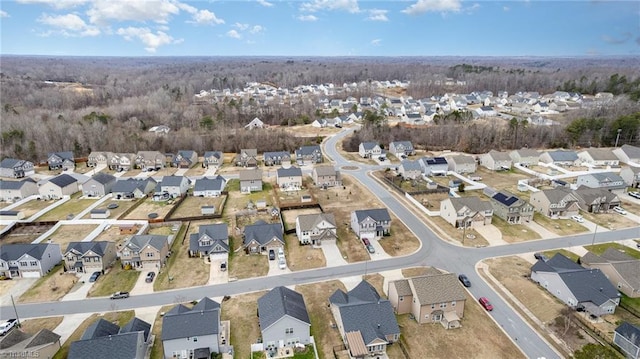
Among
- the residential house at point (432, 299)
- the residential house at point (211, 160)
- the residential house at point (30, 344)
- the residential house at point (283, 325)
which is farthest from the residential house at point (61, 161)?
the residential house at point (432, 299)

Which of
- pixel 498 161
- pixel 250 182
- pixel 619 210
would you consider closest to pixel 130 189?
pixel 250 182

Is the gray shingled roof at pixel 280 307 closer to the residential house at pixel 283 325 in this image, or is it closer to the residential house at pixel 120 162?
the residential house at pixel 283 325

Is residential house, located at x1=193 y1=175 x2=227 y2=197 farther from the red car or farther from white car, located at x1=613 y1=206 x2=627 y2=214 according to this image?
white car, located at x1=613 y1=206 x2=627 y2=214

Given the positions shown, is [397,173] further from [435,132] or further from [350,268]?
[350,268]

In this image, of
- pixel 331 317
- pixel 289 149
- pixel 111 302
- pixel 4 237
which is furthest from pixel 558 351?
pixel 289 149

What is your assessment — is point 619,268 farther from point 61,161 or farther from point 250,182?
point 61,161

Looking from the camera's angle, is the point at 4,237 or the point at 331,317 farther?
the point at 4,237
